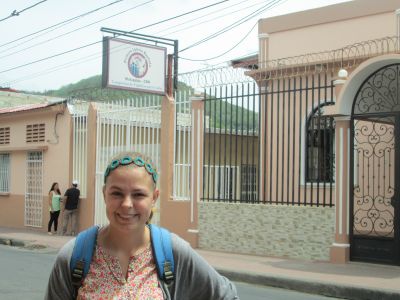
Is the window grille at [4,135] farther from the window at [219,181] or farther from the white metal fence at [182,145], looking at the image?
the window at [219,181]

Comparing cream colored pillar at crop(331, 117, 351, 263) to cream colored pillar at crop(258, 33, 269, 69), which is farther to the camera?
cream colored pillar at crop(258, 33, 269, 69)

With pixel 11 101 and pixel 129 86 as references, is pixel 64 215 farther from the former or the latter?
pixel 11 101

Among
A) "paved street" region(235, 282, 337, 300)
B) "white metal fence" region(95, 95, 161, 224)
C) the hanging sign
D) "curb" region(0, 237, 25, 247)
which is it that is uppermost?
the hanging sign

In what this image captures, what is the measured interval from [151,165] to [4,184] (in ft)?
69.7

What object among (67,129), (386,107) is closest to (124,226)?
(386,107)

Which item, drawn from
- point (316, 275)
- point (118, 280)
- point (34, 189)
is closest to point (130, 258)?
point (118, 280)

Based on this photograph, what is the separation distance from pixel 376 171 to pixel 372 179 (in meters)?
0.30

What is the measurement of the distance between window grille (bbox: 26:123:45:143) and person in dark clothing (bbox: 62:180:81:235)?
9.16ft

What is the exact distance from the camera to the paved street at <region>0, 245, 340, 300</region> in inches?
344

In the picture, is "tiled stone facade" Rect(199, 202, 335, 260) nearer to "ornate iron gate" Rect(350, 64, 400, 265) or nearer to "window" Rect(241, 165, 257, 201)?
"window" Rect(241, 165, 257, 201)

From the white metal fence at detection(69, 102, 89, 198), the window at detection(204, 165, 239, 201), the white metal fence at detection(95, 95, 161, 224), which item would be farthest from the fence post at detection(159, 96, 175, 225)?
the white metal fence at detection(69, 102, 89, 198)

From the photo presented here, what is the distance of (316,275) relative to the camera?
10.3m

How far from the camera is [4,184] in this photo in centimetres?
2245

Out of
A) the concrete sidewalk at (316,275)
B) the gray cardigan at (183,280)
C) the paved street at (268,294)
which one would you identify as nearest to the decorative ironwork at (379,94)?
the concrete sidewalk at (316,275)
